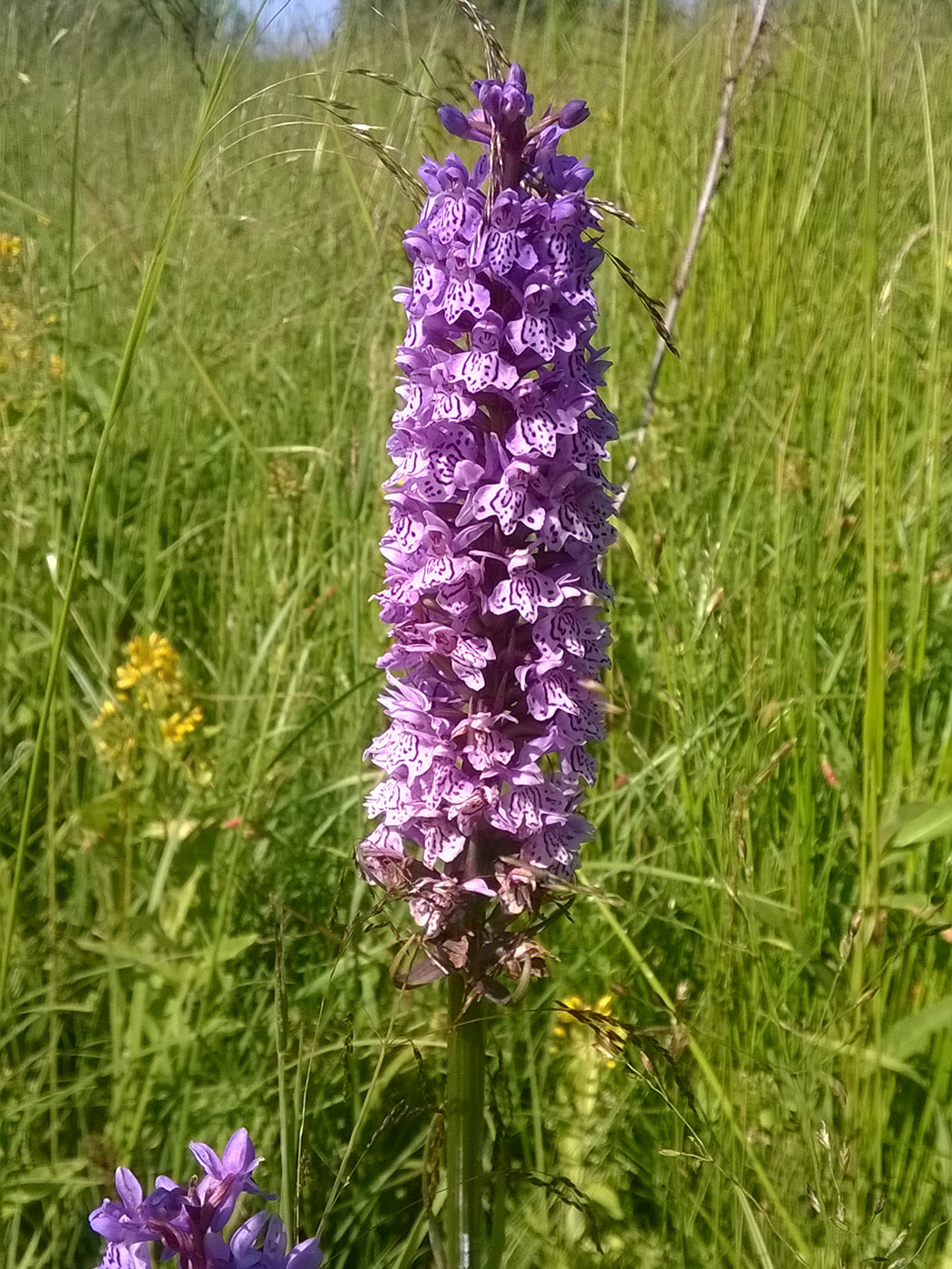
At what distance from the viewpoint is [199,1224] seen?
3.14 ft

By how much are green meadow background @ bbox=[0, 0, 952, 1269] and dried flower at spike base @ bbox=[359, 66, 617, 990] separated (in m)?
0.11

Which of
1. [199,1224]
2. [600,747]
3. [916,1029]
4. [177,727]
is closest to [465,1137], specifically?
[199,1224]

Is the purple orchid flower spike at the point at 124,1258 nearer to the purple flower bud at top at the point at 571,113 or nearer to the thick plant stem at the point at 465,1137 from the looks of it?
the thick plant stem at the point at 465,1137

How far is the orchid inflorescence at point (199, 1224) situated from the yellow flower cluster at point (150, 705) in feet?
3.76

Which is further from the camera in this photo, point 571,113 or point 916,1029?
point 916,1029

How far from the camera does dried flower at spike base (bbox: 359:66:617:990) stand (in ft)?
4.24

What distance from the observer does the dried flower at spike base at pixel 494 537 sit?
129 centimetres

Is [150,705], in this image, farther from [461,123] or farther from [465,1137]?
[461,123]

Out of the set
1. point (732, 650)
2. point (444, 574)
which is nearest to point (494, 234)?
point (444, 574)

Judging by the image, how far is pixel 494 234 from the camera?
1271 mm

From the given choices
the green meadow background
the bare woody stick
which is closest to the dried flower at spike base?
the green meadow background

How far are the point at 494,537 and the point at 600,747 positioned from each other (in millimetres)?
1239

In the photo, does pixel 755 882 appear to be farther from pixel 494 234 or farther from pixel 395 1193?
pixel 494 234

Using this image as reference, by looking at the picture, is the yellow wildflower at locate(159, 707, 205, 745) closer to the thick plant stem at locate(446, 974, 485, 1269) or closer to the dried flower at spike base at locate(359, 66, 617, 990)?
the dried flower at spike base at locate(359, 66, 617, 990)
